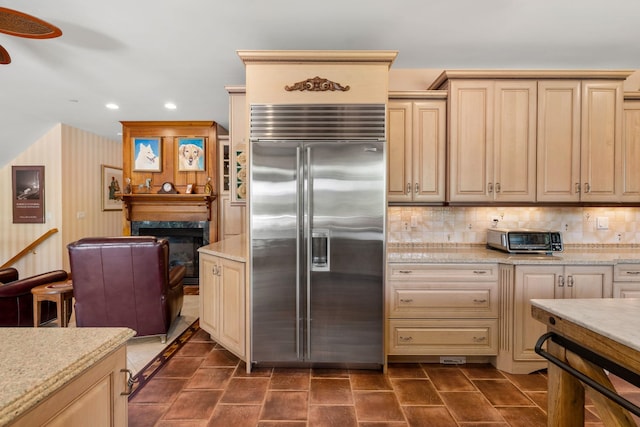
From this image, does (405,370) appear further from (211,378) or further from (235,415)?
(211,378)

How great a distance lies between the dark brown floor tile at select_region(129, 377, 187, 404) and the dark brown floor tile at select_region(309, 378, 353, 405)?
98 centimetres

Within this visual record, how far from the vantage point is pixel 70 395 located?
801 millimetres

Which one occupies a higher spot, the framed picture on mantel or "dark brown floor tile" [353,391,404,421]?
the framed picture on mantel

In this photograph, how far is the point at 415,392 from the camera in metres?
2.26

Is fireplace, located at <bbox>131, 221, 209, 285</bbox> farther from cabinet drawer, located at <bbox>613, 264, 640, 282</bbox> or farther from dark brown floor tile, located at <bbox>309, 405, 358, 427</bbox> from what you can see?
cabinet drawer, located at <bbox>613, 264, 640, 282</bbox>

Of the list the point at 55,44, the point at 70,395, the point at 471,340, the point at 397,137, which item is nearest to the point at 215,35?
the point at 55,44

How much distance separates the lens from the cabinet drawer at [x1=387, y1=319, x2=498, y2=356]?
255 cm

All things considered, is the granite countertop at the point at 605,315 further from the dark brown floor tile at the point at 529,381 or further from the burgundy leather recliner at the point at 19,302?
the burgundy leather recliner at the point at 19,302

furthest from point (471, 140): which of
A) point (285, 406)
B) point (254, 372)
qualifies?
point (254, 372)

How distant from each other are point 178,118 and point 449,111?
4.27 metres

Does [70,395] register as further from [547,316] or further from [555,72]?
[555,72]

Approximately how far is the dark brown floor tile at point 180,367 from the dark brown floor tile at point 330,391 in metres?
1.00

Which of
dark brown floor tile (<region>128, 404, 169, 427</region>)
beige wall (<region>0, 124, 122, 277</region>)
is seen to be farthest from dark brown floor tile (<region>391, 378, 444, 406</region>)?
beige wall (<region>0, 124, 122, 277</region>)

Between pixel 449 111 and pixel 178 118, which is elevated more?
pixel 178 118
